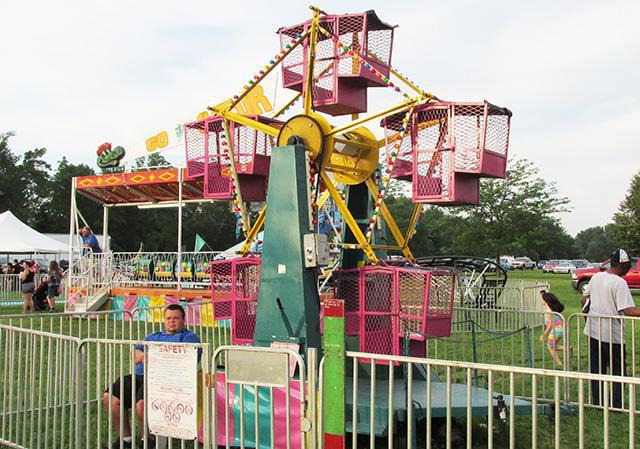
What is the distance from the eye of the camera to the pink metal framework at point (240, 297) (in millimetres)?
7020

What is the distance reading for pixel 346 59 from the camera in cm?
702

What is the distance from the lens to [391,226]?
7496 mm

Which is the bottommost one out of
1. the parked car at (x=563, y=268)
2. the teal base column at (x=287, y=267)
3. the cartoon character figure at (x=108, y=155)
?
the parked car at (x=563, y=268)

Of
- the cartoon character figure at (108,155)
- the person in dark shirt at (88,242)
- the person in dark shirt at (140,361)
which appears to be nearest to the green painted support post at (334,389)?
the person in dark shirt at (140,361)

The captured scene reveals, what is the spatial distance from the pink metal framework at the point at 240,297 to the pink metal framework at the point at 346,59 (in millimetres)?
1952

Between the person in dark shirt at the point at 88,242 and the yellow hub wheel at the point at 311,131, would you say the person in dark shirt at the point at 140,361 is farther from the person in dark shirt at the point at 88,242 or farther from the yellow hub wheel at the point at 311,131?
the person in dark shirt at the point at 88,242

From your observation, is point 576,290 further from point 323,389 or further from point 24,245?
point 323,389

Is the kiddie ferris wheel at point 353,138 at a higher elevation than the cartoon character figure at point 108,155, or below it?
below

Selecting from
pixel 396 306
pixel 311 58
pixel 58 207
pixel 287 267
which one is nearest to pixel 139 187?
pixel 311 58

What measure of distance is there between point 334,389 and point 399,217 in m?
71.2

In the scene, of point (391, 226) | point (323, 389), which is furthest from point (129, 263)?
point (323, 389)

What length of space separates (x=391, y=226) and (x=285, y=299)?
72.6 inches

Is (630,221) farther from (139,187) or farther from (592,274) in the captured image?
(139,187)

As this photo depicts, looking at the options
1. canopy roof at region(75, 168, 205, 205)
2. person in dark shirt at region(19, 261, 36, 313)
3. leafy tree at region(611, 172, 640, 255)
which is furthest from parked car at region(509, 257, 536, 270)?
person in dark shirt at region(19, 261, 36, 313)
